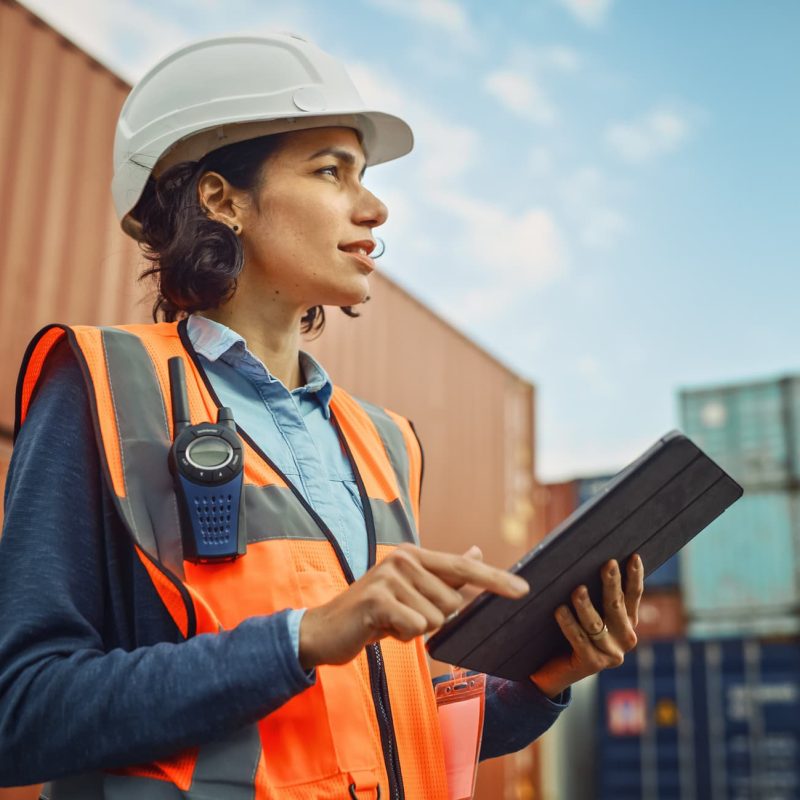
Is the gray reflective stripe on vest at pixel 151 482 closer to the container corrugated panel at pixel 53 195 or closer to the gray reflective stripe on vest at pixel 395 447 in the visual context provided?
the gray reflective stripe on vest at pixel 395 447

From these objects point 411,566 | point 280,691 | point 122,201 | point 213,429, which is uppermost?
point 122,201

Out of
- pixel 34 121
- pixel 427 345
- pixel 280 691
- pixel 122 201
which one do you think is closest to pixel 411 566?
pixel 280 691

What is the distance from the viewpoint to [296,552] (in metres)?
1.54

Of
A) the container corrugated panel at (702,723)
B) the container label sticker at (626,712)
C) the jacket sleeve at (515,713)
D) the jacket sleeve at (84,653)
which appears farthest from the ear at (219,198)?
the container label sticker at (626,712)

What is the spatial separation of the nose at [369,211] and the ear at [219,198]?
242mm

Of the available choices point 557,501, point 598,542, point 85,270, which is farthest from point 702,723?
point 598,542

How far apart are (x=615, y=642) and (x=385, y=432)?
2.13 ft

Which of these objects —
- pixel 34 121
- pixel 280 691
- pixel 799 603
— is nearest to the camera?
pixel 280 691

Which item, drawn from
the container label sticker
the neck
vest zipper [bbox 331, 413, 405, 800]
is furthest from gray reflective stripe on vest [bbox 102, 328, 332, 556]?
the container label sticker

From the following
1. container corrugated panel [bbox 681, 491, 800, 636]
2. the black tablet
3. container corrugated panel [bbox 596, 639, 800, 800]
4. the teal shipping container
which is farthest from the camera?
the teal shipping container

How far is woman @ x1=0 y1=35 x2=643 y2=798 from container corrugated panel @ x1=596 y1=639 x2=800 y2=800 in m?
10.4

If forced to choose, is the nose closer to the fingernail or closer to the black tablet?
the black tablet

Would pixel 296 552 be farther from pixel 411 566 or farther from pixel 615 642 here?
pixel 615 642

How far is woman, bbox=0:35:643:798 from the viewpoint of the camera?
4.28 ft
